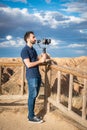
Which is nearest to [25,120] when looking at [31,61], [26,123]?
[26,123]

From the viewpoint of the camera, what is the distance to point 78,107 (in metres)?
9.88

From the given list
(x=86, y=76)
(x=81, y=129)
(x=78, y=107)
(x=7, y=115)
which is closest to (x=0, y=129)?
(x=7, y=115)

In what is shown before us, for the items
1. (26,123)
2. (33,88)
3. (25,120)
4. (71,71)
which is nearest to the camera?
(71,71)

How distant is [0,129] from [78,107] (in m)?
3.27

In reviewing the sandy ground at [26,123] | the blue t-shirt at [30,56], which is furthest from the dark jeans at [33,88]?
the sandy ground at [26,123]

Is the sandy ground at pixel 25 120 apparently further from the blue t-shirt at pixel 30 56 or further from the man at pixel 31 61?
the blue t-shirt at pixel 30 56

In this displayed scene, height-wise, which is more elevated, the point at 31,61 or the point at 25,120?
the point at 31,61

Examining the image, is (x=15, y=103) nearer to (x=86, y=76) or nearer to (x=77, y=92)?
(x=86, y=76)

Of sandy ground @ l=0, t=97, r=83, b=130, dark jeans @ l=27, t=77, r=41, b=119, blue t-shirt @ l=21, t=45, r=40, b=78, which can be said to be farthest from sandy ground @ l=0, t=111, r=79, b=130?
blue t-shirt @ l=21, t=45, r=40, b=78

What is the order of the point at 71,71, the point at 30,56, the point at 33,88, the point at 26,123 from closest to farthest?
the point at 71,71
the point at 30,56
the point at 33,88
the point at 26,123

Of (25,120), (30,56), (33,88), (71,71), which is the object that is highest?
(30,56)

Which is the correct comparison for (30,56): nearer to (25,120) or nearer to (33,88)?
(33,88)

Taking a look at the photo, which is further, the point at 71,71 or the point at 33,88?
the point at 33,88

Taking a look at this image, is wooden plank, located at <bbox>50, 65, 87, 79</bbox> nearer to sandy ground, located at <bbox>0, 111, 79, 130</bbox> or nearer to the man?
the man
